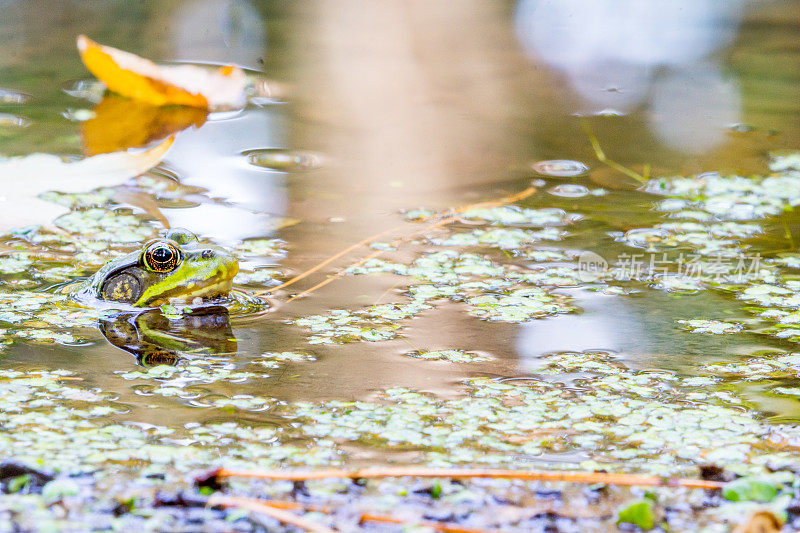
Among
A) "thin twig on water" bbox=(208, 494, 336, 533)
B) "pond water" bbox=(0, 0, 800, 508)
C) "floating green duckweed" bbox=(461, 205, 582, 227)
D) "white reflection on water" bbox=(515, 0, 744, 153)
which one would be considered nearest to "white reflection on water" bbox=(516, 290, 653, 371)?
"pond water" bbox=(0, 0, 800, 508)

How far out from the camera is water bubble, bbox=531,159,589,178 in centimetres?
326

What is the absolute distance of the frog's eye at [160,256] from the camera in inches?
84.7

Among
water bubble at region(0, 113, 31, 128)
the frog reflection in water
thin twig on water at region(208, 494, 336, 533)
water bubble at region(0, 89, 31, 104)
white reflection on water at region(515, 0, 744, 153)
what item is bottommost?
thin twig on water at region(208, 494, 336, 533)

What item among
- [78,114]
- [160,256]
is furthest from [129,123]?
[160,256]

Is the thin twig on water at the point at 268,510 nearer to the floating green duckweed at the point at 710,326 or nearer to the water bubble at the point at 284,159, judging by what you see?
the floating green duckweed at the point at 710,326

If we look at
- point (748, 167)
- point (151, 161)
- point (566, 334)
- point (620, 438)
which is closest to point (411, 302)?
point (566, 334)

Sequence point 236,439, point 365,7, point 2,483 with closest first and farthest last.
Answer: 1. point 2,483
2. point 236,439
3. point 365,7

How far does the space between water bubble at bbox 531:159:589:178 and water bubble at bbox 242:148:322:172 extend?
87 centimetres

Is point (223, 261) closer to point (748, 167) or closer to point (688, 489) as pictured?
point (688, 489)

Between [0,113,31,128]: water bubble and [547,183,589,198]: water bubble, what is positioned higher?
[0,113,31,128]: water bubble

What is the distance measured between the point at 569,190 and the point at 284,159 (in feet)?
3.65

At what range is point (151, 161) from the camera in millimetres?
3191

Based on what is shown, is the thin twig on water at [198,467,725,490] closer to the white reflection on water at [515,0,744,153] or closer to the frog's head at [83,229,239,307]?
the frog's head at [83,229,239,307]

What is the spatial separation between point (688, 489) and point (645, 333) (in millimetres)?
720
